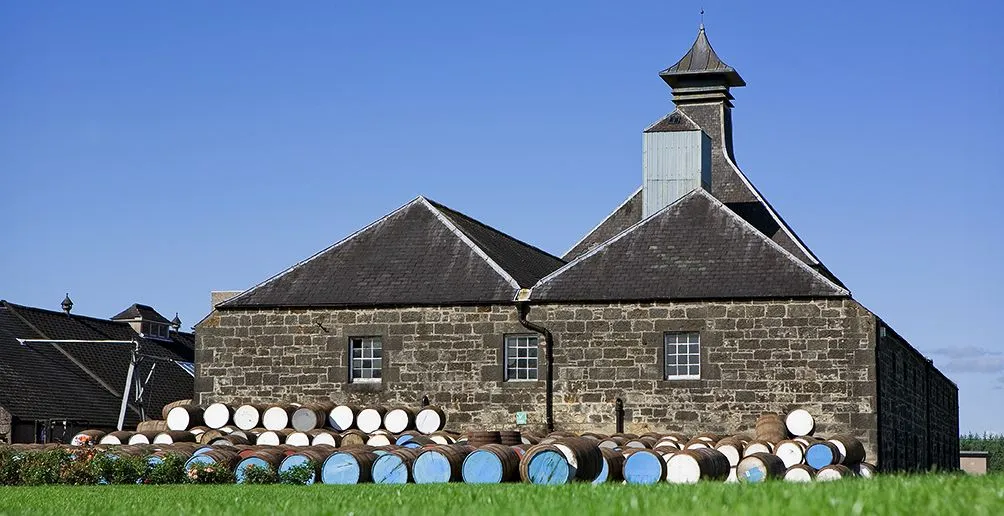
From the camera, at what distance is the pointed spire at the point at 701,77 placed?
4716 cm

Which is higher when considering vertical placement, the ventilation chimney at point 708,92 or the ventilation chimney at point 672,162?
the ventilation chimney at point 708,92

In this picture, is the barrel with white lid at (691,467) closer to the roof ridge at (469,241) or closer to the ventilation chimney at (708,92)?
the roof ridge at (469,241)

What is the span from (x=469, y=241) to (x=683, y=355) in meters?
5.84

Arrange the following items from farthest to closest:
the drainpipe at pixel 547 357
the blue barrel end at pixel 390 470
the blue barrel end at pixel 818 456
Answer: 1. the drainpipe at pixel 547 357
2. the blue barrel end at pixel 818 456
3. the blue barrel end at pixel 390 470

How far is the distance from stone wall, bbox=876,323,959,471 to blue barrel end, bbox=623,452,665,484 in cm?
633

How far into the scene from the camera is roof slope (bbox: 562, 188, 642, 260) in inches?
1722

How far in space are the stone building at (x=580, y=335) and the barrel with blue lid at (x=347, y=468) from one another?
890cm

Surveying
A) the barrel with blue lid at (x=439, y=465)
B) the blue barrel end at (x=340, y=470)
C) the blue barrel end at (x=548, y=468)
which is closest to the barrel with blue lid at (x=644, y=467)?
the blue barrel end at (x=548, y=468)

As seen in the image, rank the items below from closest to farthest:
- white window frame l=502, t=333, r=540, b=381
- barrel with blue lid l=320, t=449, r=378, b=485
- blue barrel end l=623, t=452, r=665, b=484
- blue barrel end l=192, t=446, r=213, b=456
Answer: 1. barrel with blue lid l=320, t=449, r=378, b=485
2. blue barrel end l=623, t=452, r=665, b=484
3. blue barrel end l=192, t=446, r=213, b=456
4. white window frame l=502, t=333, r=540, b=381

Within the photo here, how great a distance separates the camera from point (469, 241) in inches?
1275

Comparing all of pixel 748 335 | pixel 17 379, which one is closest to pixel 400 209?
pixel 748 335

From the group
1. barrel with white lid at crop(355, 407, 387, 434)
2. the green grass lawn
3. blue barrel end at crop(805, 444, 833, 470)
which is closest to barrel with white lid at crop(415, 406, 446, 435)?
barrel with white lid at crop(355, 407, 387, 434)

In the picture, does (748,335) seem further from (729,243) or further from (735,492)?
(735,492)

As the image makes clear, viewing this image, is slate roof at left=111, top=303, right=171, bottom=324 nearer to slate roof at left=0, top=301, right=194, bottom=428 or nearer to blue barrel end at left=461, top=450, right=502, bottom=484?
slate roof at left=0, top=301, right=194, bottom=428
